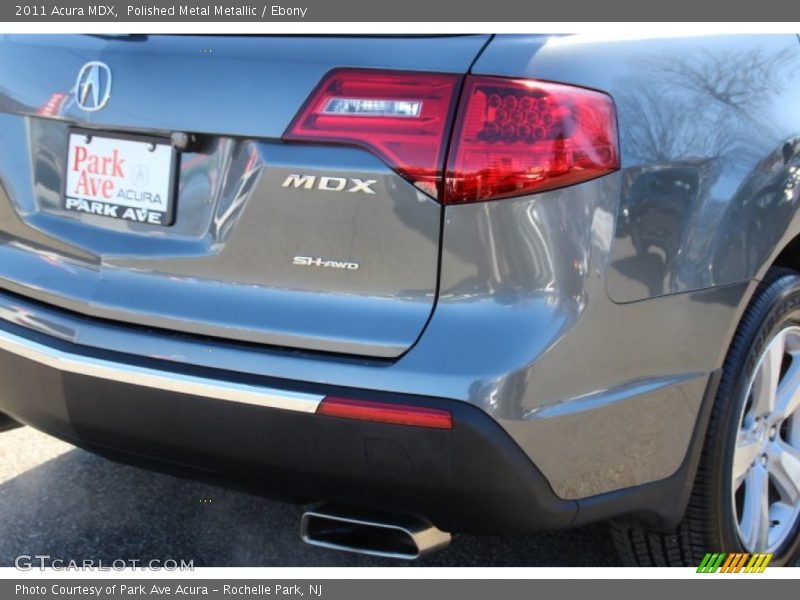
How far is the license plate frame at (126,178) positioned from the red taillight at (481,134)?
43 cm

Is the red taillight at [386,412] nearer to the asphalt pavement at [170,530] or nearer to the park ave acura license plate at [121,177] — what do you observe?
the park ave acura license plate at [121,177]

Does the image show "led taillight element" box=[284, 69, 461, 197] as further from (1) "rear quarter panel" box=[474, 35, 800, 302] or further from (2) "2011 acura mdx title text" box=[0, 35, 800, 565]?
(1) "rear quarter panel" box=[474, 35, 800, 302]

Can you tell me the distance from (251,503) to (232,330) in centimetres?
112

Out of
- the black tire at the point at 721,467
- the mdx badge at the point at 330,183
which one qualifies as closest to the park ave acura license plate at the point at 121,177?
the mdx badge at the point at 330,183

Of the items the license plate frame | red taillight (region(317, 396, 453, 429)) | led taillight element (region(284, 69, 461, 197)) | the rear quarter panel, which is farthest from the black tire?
the license plate frame

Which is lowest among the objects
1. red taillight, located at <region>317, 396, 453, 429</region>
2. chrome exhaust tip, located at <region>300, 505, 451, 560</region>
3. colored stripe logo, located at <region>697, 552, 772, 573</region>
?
→ colored stripe logo, located at <region>697, 552, 772, 573</region>

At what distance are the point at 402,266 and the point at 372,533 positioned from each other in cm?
62

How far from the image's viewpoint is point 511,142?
194 cm

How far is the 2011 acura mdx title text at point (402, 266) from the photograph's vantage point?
6.38 feet

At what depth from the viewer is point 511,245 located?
6.35 ft

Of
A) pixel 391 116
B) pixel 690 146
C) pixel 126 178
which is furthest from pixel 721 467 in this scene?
pixel 126 178

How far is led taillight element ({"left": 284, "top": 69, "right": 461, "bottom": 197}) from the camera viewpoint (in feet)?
6.38

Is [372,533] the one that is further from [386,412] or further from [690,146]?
[690,146]

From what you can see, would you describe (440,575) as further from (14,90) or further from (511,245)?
(14,90)
